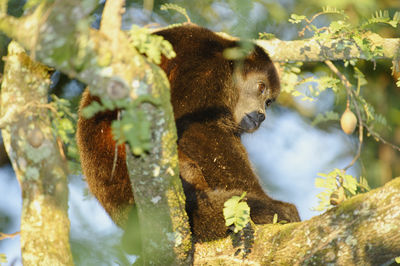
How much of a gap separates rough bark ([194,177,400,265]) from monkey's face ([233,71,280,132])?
2324 mm

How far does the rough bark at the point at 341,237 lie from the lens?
96.5 inches

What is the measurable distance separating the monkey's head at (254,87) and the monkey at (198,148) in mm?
496

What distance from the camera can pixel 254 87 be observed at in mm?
5738

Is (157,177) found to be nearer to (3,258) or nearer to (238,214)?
(238,214)

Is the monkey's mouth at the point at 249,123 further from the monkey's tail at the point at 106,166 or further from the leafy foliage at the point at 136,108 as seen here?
the leafy foliage at the point at 136,108

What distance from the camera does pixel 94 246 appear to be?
4004 millimetres

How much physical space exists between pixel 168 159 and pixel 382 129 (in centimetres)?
394

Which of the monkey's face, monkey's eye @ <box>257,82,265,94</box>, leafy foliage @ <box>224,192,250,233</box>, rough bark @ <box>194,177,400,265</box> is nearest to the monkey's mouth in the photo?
the monkey's face

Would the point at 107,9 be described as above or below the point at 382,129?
above

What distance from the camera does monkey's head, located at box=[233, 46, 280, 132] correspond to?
18.0 feet

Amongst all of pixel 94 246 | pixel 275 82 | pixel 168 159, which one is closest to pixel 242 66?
pixel 275 82

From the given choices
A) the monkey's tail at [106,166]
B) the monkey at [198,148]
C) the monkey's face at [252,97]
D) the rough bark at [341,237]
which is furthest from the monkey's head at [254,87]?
the rough bark at [341,237]

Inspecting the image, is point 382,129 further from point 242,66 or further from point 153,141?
point 153,141

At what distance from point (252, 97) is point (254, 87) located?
13 cm
